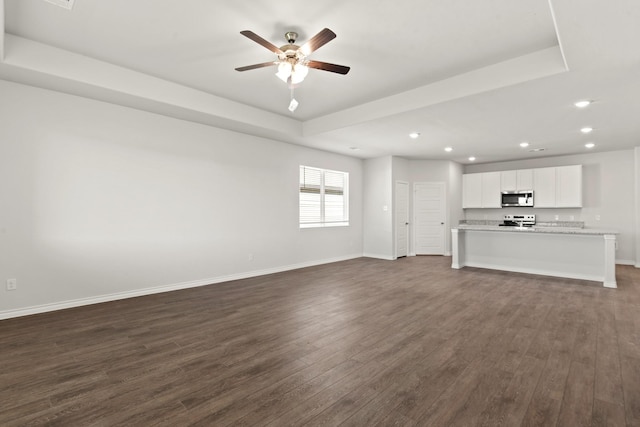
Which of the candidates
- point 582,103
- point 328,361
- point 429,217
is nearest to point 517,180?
point 429,217

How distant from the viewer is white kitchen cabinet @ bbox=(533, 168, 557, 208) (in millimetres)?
7832

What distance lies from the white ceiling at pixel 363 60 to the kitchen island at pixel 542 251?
1.95 metres

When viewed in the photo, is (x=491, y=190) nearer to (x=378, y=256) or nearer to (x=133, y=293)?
(x=378, y=256)

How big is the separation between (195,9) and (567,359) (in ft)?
14.7

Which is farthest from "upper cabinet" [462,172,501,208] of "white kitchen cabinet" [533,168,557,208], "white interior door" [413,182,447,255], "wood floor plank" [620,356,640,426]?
"wood floor plank" [620,356,640,426]

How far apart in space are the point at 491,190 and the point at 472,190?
514 millimetres

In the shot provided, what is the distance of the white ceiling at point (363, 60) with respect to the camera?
272 cm

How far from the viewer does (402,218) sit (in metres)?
8.49

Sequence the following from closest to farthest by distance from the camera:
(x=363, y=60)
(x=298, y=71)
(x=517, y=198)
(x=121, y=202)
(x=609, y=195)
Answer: (x=298, y=71)
(x=363, y=60)
(x=121, y=202)
(x=609, y=195)
(x=517, y=198)

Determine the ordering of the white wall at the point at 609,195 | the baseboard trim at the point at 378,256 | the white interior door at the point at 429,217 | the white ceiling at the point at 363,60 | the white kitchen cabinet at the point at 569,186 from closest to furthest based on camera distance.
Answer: the white ceiling at the point at 363,60
the white wall at the point at 609,195
the white kitchen cabinet at the point at 569,186
the baseboard trim at the point at 378,256
the white interior door at the point at 429,217

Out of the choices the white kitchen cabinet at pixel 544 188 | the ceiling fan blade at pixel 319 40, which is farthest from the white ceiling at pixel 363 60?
the white kitchen cabinet at pixel 544 188

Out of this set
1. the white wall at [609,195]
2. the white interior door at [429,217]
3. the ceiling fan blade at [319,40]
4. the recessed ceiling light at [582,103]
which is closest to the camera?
the ceiling fan blade at [319,40]

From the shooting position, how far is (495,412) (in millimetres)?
1952

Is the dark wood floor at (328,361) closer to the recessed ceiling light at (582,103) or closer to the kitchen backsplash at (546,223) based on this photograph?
the recessed ceiling light at (582,103)
